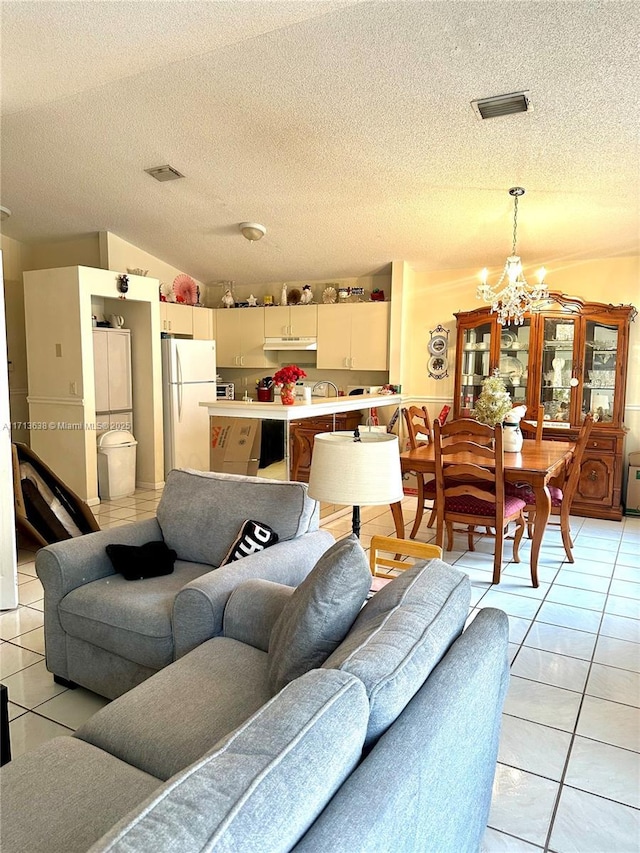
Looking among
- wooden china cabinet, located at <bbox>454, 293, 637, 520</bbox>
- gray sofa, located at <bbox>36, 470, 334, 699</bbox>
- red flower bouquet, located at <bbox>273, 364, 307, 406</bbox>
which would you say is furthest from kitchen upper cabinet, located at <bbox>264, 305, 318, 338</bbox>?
gray sofa, located at <bbox>36, 470, 334, 699</bbox>

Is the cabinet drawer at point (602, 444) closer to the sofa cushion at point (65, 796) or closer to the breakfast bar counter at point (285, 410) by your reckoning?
the breakfast bar counter at point (285, 410)

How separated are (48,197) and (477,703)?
566 cm

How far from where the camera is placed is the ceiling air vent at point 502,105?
10.6 feet

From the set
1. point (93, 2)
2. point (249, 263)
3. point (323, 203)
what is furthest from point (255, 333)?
point (93, 2)

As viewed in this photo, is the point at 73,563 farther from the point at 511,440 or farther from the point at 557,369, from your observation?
the point at 557,369

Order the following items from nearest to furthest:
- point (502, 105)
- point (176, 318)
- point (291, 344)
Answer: point (502, 105)
point (176, 318)
point (291, 344)

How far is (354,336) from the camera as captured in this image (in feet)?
21.4

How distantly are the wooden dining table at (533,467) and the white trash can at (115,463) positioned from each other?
3.17 meters

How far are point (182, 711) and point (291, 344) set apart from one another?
5.66 meters

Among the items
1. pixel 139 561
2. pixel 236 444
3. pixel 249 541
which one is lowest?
pixel 139 561

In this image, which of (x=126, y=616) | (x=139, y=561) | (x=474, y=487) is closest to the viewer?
(x=126, y=616)

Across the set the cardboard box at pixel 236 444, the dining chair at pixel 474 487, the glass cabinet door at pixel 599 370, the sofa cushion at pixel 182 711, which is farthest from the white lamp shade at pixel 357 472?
the glass cabinet door at pixel 599 370

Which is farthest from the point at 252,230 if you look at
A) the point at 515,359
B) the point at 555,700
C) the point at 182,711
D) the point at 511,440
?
the point at 182,711

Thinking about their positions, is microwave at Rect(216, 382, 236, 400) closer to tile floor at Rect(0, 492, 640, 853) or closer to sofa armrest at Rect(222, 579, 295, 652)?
tile floor at Rect(0, 492, 640, 853)
